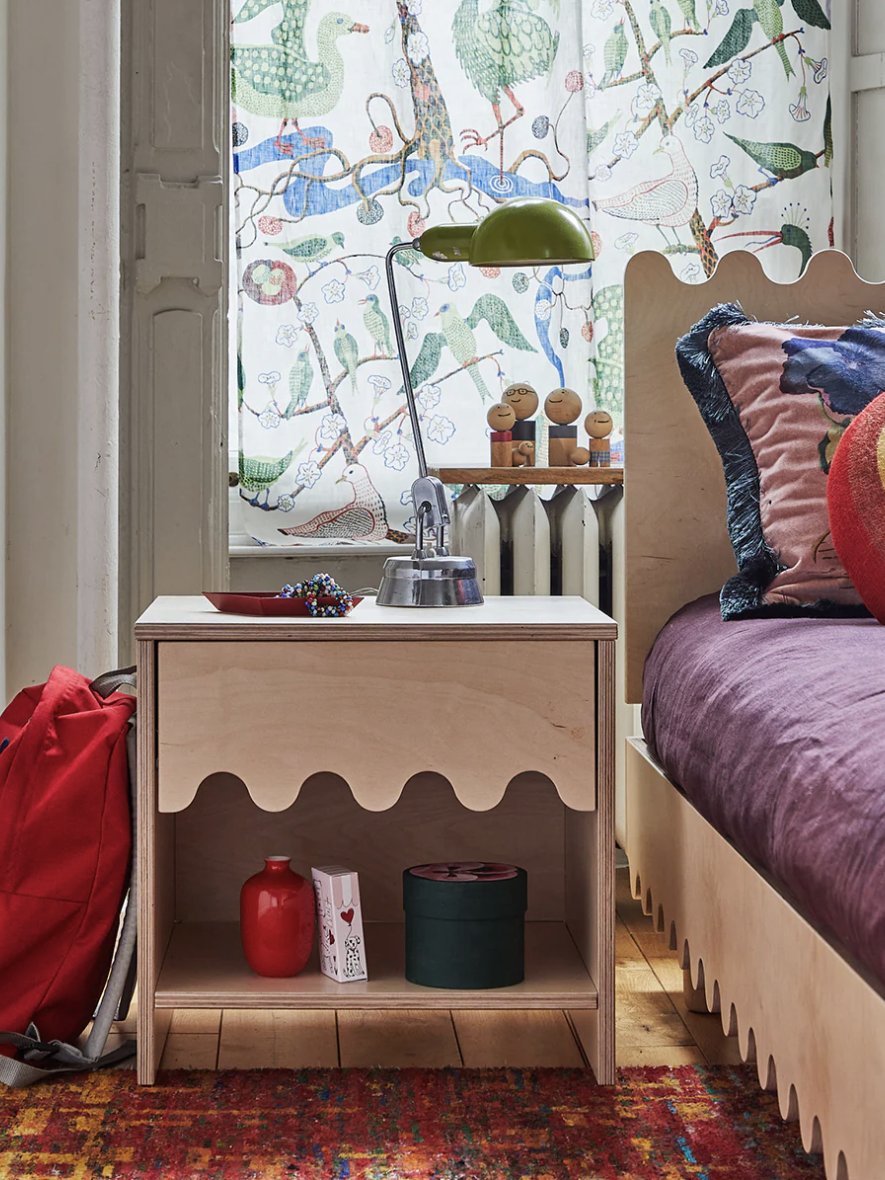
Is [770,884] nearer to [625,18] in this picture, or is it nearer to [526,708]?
[526,708]

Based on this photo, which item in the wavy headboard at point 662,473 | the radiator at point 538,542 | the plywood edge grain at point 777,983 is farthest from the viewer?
the radiator at point 538,542

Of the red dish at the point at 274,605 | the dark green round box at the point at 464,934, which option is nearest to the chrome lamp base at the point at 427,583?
the red dish at the point at 274,605

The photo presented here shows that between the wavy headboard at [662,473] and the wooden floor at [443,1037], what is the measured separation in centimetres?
42

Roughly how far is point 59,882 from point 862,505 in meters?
0.98

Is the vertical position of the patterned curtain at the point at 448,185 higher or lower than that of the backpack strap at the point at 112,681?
higher

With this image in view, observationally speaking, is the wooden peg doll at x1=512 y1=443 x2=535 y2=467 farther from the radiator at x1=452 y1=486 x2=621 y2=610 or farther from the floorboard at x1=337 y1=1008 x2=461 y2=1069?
the floorboard at x1=337 y1=1008 x2=461 y2=1069

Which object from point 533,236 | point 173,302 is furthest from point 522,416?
point 533,236

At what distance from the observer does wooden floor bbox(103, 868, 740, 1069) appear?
149 centimetres

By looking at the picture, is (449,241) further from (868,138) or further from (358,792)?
(868,138)

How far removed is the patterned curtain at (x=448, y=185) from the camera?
229 cm

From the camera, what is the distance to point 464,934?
1.45m

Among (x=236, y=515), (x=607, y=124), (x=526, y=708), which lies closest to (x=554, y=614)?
(x=526, y=708)

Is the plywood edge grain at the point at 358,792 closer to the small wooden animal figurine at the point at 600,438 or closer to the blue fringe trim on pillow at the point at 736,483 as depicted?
the blue fringe trim on pillow at the point at 736,483

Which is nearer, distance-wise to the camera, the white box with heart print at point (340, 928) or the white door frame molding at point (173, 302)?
the white box with heart print at point (340, 928)
